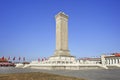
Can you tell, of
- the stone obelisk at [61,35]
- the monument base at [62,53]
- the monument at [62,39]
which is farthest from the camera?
the stone obelisk at [61,35]

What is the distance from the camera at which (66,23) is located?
97.3 metres

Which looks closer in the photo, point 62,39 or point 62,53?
point 62,53

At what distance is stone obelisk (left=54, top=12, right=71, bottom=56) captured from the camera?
92.3 meters

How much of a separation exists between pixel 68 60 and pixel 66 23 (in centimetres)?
1956

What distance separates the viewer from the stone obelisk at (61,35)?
9231 cm

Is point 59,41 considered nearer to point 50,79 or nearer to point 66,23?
point 66,23

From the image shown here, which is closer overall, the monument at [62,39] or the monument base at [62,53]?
the monument base at [62,53]

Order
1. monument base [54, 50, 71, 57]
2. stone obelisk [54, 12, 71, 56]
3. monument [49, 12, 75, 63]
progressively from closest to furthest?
monument base [54, 50, 71, 57], monument [49, 12, 75, 63], stone obelisk [54, 12, 71, 56]

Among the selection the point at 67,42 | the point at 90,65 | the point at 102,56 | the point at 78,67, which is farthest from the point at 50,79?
the point at 102,56

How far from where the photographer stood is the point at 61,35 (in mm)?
92938

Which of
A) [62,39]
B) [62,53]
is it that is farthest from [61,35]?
[62,53]

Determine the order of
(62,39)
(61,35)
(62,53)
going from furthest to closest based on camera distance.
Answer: (62,39) → (61,35) → (62,53)

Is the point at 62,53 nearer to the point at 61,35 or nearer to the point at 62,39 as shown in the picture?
the point at 62,39

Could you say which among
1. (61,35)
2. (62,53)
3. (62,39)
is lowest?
(62,53)
